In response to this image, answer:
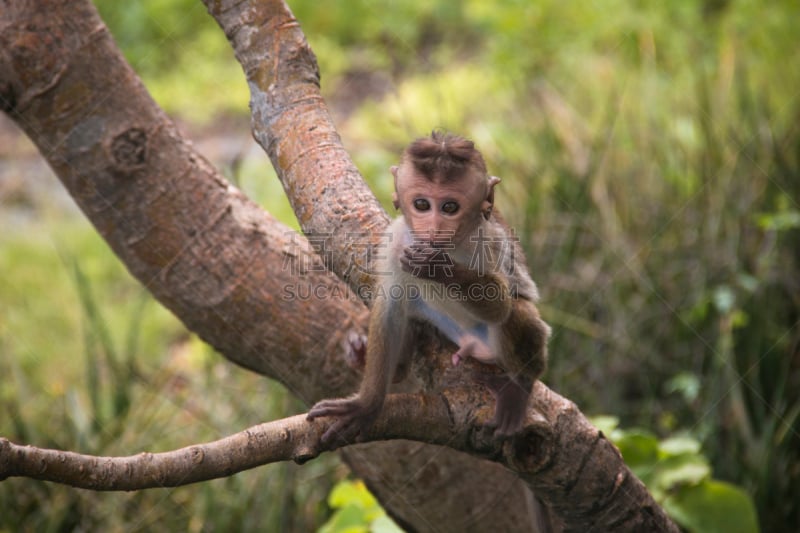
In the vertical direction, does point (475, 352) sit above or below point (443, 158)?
below

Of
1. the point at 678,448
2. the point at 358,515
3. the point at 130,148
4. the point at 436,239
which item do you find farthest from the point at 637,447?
the point at 130,148

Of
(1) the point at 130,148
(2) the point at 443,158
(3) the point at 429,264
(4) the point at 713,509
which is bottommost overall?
(4) the point at 713,509

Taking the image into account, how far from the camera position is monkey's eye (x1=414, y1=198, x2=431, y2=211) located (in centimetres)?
265

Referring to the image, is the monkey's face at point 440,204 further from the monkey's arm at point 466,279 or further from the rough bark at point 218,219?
the rough bark at point 218,219

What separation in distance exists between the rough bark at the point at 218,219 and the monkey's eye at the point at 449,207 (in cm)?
56

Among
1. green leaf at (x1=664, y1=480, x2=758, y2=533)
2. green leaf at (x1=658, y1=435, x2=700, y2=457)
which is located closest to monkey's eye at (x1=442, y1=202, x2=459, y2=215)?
green leaf at (x1=658, y1=435, x2=700, y2=457)

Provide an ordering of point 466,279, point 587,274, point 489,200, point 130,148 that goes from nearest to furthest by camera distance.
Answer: point 466,279 → point 489,200 → point 130,148 → point 587,274

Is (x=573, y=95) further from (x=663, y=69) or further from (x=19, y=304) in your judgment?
(x=19, y=304)

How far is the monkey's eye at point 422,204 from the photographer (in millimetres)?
2648

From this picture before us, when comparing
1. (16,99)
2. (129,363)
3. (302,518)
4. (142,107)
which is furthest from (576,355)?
(16,99)

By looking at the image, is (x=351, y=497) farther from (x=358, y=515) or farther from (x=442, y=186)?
(x=442, y=186)

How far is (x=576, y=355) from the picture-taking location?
5094 mm

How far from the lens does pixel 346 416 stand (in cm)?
242

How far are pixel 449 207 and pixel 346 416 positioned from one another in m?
0.75
